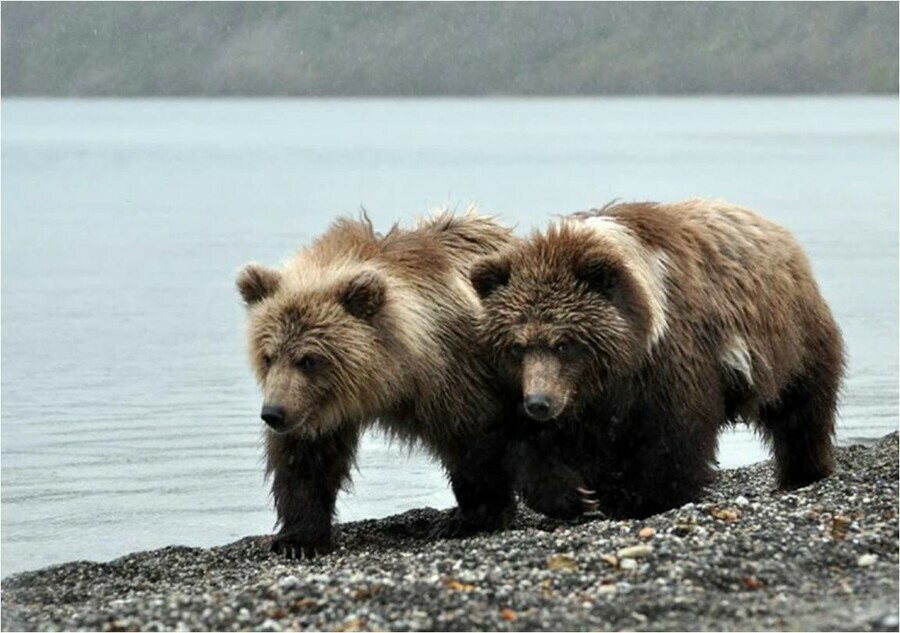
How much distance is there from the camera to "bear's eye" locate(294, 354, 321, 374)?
860 centimetres

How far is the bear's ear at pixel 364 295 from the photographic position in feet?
28.3

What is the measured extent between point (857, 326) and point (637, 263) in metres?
13.0

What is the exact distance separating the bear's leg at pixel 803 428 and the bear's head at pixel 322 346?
258 centimetres

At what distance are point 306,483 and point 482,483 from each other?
93 cm

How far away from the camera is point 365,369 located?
28.5 ft

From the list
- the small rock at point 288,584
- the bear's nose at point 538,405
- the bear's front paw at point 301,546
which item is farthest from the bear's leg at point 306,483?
the small rock at point 288,584

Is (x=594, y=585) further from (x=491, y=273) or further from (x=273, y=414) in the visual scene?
(x=491, y=273)

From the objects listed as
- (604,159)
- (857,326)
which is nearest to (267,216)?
(857,326)

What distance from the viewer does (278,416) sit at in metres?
8.41

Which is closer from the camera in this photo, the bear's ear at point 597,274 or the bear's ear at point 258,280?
the bear's ear at point 597,274

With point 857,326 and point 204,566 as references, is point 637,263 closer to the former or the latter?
point 204,566

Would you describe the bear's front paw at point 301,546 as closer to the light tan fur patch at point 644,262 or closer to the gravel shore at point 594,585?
the gravel shore at point 594,585

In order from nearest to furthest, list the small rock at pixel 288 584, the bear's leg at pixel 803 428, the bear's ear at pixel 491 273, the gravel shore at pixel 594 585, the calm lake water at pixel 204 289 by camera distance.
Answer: the gravel shore at pixel 594 585, the small rock at pixel 288 584, the bear's ear at pixel 491 273, the bear's leg at pixel 803 428, the calm lake water at pixel 204 289

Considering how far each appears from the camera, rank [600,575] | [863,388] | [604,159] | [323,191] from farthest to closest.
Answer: [604,159] → [323,191] → [863,388] → [600,575]
